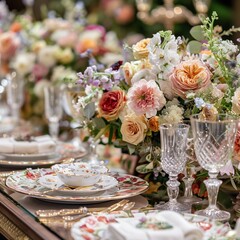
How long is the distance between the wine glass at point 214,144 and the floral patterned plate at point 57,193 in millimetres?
236

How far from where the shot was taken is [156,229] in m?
1.48

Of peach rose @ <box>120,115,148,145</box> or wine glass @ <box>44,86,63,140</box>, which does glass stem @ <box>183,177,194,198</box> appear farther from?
wine glass @ <box>44,86,63,140</box>

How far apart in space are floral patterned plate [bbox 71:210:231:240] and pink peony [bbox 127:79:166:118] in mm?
407

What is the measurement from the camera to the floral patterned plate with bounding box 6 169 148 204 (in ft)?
6.15

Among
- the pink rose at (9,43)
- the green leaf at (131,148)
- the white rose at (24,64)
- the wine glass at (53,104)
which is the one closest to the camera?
the green leaf at (131,148)

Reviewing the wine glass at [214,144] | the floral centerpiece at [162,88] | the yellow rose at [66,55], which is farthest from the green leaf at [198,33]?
the yellow rose at [66,55]

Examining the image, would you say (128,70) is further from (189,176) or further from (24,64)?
(24,64)

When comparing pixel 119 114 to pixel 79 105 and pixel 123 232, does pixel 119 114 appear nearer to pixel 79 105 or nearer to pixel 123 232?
pixel 79 105

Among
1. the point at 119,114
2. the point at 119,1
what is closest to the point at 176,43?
the point at 119,114

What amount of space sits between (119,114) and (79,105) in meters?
0.22

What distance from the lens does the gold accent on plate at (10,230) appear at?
1790 mm

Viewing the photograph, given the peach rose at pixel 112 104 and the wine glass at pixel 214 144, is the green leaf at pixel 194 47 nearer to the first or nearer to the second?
the peach rose at pixel 112 104

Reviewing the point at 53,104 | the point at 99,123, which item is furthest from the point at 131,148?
the point at 53,104

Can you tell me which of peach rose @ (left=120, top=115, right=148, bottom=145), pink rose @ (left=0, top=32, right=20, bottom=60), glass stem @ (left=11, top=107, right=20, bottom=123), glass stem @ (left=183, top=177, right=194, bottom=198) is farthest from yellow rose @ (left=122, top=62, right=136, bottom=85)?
pink rose @ (left=0, top=32, right=20, bottom=60)
